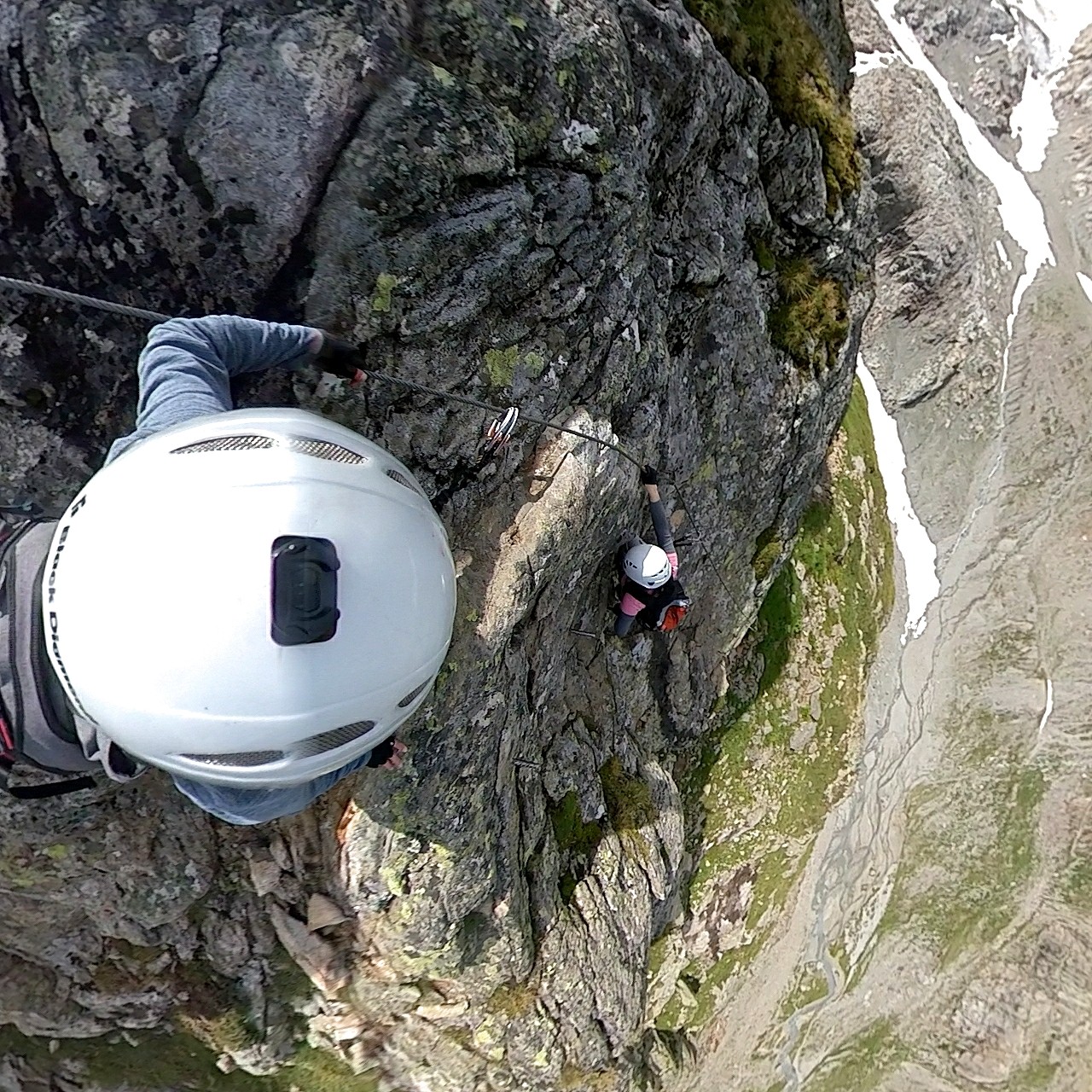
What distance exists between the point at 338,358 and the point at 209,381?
3.26 ft

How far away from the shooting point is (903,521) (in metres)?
16.3

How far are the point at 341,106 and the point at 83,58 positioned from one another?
5.99 feet

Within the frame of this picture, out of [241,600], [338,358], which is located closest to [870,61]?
[338,358]

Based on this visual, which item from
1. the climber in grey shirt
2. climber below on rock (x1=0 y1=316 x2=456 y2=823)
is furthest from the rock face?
climber below on rock (x1=0 y1=316 x2=456 y2=823)

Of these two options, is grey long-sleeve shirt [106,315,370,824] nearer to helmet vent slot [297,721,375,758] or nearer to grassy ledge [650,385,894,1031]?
helmet vent slot [297,721,375,758]

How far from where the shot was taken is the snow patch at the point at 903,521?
1605 cm

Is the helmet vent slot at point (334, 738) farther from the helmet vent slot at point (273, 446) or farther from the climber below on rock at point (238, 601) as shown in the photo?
the helmet vent slot at point (273, 446)

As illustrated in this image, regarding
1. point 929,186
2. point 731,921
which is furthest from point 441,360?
point 929,186

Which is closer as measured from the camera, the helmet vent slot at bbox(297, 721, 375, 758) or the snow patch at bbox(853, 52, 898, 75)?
the helmet vent slot at bbox(297, 721, 375, 758)

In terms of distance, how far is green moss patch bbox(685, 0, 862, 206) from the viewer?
855 cm

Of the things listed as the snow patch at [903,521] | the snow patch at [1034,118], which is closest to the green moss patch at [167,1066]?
the snow patch at [903,521]

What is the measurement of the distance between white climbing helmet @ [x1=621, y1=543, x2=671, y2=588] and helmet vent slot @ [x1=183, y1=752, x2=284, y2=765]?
5.67 meters

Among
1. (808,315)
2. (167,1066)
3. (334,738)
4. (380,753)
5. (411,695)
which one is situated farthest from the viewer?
(808,315)

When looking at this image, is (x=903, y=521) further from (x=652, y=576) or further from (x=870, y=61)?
(x=652, y=576)
